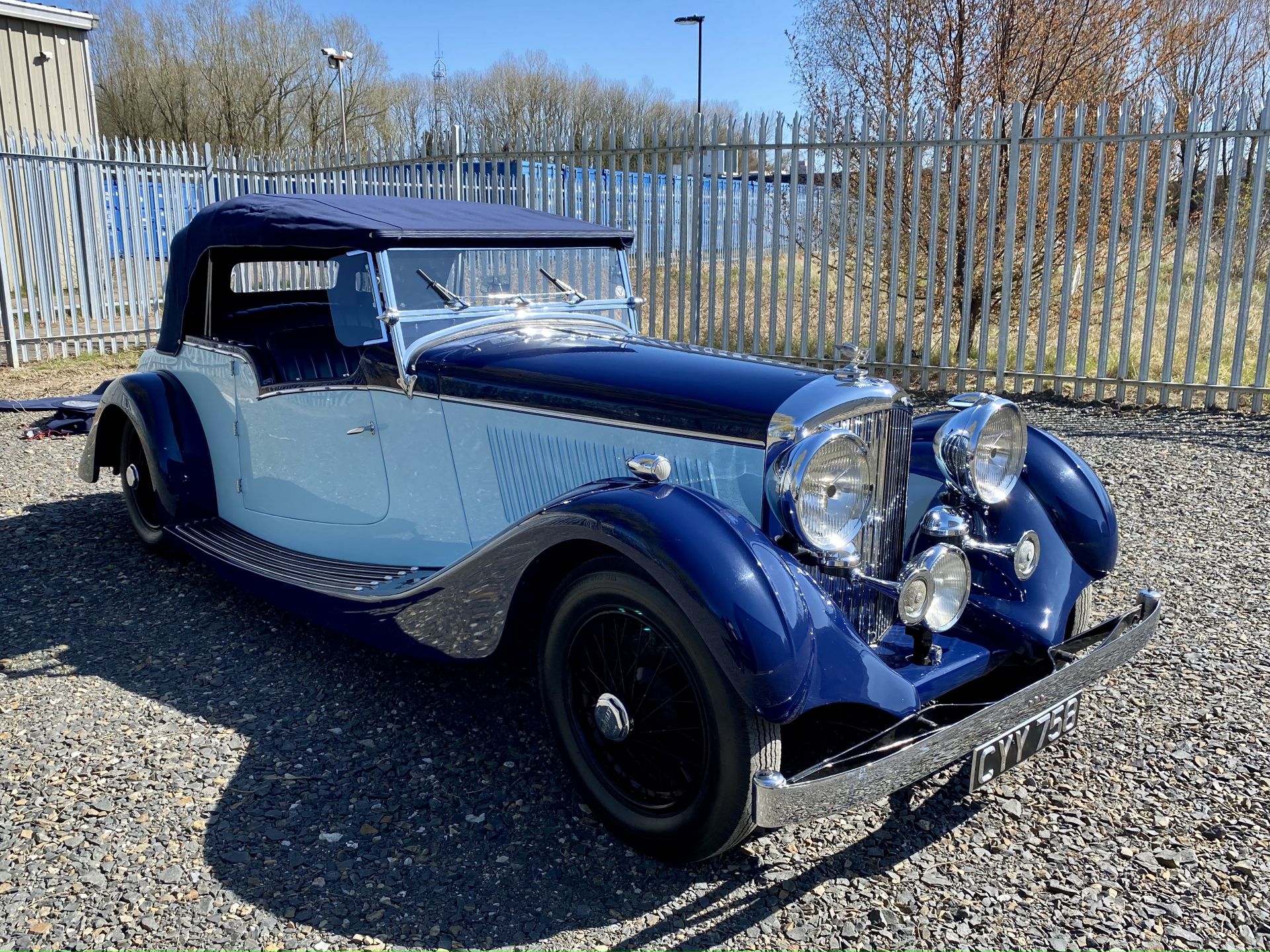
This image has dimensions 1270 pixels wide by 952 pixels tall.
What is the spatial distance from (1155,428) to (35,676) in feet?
23.0

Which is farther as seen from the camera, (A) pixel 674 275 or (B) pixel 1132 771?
(A) pixel 674 275

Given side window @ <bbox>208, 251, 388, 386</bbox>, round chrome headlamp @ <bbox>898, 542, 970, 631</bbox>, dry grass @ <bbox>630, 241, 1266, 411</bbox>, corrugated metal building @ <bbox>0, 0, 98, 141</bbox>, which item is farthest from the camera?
corrugated metal building @ <bbox>0, 0, 98, 141</bbox>

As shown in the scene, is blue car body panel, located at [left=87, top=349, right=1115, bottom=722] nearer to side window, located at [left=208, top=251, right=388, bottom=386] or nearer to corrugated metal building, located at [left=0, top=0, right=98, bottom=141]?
side window, located at [left=208, top=251, right=388, bottom=386]

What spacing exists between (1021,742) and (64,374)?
10.0 m

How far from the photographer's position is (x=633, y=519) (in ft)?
7.77

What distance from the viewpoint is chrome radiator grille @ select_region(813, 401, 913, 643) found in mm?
2822

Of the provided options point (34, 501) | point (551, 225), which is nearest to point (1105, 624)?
point (551, 225)

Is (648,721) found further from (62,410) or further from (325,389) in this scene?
(62,410)

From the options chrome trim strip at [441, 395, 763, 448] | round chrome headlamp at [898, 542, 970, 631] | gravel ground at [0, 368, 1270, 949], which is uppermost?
chrome trim strip at [441, 395, 763, 448]

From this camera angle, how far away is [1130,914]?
2295 mm

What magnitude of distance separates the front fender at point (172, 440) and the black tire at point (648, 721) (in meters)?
2.47

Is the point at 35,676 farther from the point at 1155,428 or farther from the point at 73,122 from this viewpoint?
the point at 73,122

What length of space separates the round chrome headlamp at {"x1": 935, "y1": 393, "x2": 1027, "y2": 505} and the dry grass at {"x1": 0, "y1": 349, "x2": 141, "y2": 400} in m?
8.40

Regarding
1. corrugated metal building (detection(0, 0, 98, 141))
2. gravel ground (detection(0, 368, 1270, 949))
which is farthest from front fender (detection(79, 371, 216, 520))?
corrugated metal building (detection(0, 0, 98, 141))
